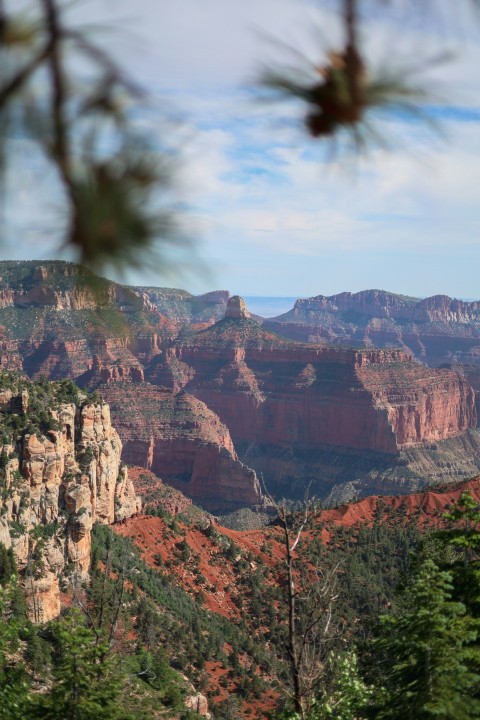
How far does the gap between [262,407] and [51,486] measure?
11584cm

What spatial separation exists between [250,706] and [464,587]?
25091 millimetres

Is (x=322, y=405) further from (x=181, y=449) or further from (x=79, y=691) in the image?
(x=79, y=691)

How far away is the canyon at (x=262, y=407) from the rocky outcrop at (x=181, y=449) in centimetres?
20

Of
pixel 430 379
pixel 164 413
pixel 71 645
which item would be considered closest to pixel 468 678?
pixel 71 645

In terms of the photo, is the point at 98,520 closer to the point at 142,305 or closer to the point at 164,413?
the point at 142,305

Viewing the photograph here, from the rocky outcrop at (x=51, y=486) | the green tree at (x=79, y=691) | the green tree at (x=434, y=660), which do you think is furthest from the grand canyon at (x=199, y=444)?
the green tree at (x=79, y=691)

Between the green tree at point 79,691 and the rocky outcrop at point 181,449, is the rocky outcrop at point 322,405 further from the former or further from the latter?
the green tree at point 79,691

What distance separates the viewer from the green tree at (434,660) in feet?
32.9

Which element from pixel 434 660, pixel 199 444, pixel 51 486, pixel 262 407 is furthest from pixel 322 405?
pixel 434 660

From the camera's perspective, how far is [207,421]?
427 feet

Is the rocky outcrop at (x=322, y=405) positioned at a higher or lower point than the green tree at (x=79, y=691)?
higher

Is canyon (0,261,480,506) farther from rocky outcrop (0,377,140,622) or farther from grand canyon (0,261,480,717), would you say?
rocky outcrop (0,377,140,622)

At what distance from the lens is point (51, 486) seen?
122 feet

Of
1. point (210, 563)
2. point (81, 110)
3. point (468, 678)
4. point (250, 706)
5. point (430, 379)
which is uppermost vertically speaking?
point (430, 379)
